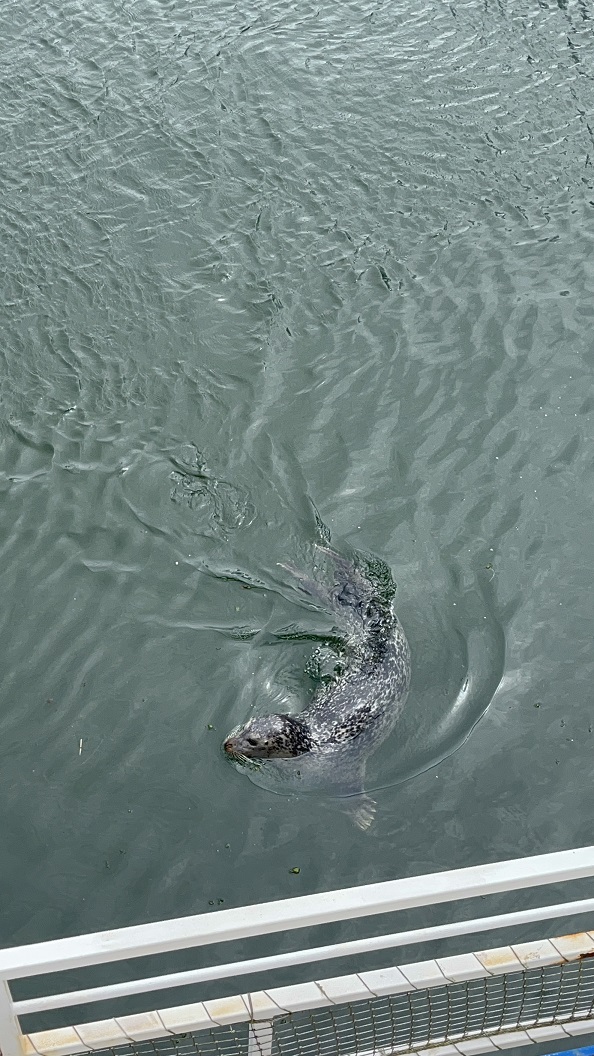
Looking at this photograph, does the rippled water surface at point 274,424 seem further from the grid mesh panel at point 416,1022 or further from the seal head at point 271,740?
the grid mesh panel at point 416,1022

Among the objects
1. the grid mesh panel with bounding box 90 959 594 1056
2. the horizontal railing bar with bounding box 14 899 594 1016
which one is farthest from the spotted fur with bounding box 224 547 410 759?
the horizontal railing bar with bounding box 14 899 594 1016

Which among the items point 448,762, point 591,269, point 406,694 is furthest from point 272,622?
point 591,269

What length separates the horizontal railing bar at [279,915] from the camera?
317 centimetres

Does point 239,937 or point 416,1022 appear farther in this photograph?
point 416,1022

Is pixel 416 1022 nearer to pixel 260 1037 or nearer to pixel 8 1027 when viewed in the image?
pixel 260 1037

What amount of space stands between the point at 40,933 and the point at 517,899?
10.4ft

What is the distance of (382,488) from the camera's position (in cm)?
964

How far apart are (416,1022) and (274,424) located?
6212 millimetres

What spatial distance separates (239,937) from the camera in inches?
126

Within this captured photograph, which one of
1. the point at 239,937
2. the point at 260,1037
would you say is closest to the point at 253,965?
the point at 239,937

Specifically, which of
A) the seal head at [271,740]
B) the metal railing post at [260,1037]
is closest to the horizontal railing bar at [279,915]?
the metal railing post at [260,1037]

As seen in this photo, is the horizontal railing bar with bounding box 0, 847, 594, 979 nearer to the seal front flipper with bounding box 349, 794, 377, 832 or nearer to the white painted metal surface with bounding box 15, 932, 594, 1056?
the white painted metal surface with bounding box 15, 932, 594, 1056

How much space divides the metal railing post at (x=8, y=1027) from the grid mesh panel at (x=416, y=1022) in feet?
2.12

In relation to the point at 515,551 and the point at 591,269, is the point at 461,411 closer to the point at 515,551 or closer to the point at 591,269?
the point at 515,551
